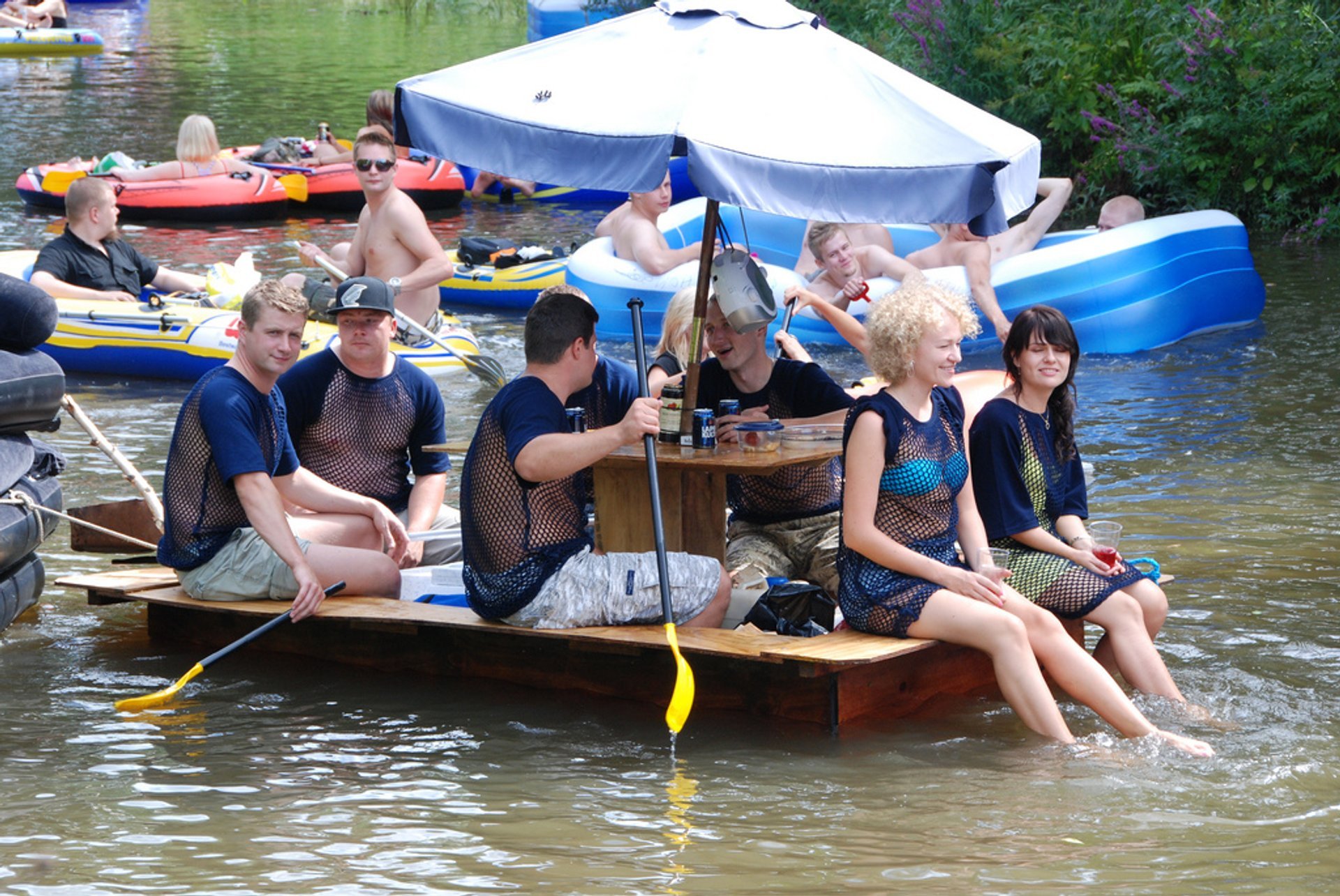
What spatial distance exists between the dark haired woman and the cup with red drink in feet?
0.06

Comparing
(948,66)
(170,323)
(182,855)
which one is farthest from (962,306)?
(948,66)

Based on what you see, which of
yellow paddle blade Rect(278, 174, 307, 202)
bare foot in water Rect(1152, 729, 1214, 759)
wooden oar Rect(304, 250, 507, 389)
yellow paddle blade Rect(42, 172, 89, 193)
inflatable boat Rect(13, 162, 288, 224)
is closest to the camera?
bare foot in water Rect(1152, 729, 1214, 759)

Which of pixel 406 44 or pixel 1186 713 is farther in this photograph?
pixel 406 44

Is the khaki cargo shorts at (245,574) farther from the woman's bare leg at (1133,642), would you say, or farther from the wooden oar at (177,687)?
the woman's bare leg at (1133,642)

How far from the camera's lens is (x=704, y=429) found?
209 inches

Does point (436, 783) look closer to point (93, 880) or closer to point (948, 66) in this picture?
point (93, 880)

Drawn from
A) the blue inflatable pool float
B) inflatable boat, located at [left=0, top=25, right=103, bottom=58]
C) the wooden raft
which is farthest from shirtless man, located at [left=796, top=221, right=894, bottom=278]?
inflatable boat, located at [left=0, top=25, right=103, bottom=58]

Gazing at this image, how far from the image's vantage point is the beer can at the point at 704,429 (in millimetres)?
5297

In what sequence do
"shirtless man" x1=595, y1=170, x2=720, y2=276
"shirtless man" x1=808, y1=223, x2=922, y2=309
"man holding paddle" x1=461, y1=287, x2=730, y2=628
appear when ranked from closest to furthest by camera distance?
1. "man holding paddle" x1=461, y1=287, x2=730, y2=628
2. "shirtless man" x1=808, y1=223, x2=922, y2=309
3. "shirtless man" x1=595, y1=170, x2=720, y2=276

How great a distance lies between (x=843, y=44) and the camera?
5352 mm

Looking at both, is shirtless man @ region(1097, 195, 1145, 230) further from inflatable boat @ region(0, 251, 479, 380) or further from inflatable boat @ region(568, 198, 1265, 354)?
inflatable boat @ region(0, 251, 479, 380)

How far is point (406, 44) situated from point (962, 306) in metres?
28.8

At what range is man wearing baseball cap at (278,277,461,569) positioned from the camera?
5902mm

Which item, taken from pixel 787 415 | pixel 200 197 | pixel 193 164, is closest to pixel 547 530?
pixel 787 415
